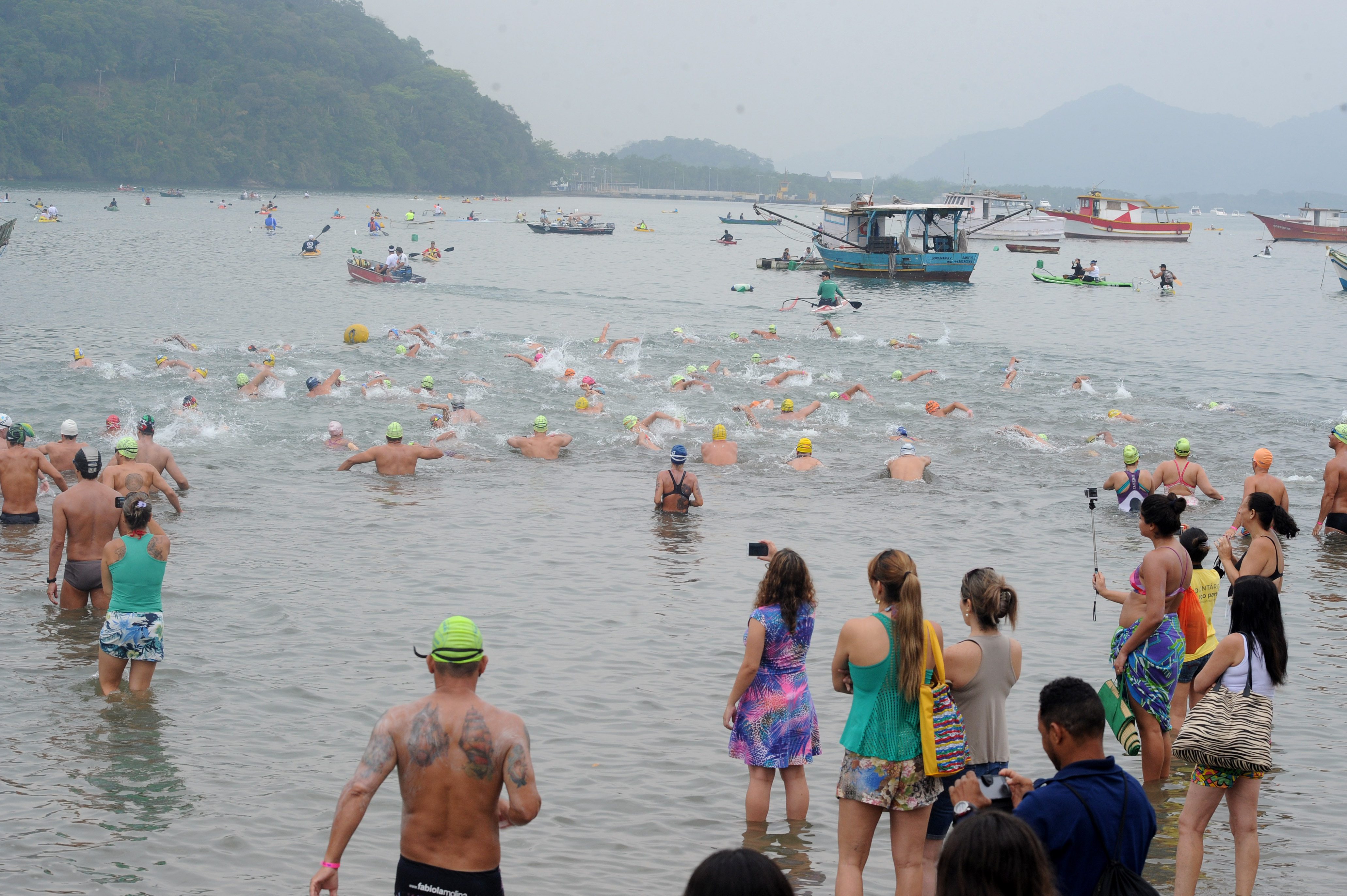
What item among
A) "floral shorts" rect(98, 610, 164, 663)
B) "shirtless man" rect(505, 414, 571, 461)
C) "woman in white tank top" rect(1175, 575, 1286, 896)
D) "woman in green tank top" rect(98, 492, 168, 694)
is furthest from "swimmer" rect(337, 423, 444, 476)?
"woman in white tank top" rect(1175, 575, 1286, 896)

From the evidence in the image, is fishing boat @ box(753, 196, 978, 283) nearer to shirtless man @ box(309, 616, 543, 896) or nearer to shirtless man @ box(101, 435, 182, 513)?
shirtless man @ box(101, 435, 182, 513)

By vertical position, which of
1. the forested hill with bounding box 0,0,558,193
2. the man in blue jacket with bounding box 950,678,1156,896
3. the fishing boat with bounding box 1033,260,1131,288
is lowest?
the man in blue jacket with bounding box 950,678,1156,896

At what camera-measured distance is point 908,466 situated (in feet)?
52.2

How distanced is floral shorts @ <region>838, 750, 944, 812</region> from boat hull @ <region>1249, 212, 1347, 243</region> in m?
109

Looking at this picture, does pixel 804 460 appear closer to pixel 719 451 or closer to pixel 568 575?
Answer: pixel 719 451

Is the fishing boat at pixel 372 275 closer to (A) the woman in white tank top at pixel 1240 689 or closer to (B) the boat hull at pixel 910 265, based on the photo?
(B) the boat hull at pixel 910 265

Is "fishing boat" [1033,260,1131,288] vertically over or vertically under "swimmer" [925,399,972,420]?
over

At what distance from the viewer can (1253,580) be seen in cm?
494

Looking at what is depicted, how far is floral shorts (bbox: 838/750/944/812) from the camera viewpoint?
15.8ft

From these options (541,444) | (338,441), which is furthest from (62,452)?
(541,444)

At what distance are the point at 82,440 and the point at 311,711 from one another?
1148cm

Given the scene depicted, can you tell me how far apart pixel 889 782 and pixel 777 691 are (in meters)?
0.97

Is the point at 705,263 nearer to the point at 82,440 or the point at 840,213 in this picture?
the point at 840,213

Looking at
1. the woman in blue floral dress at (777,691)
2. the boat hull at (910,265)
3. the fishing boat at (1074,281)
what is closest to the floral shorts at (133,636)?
the woman in blue floral dress at (777,691)
